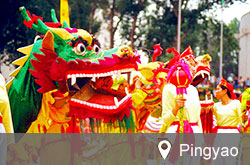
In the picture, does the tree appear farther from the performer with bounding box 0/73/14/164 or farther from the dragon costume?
the performer with bounding box 0/73/14/164

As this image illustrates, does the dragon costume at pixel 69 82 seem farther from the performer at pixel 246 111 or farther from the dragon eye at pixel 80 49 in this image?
the performer at pixel 246 111

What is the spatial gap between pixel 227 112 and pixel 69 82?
314cm

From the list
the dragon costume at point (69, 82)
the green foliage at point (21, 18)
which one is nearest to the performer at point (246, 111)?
the dragon costume at point (69, 82)

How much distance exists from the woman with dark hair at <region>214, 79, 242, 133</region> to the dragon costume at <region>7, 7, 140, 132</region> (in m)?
A: 2.56

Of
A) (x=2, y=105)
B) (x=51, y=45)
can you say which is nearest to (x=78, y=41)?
(x=51, y=45)

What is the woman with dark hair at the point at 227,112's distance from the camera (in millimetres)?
6922

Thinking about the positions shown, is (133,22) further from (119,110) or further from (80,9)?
(119,110)

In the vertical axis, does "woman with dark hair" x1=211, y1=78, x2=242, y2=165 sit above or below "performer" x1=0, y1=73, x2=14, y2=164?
below

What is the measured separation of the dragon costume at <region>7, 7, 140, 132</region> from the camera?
462cm

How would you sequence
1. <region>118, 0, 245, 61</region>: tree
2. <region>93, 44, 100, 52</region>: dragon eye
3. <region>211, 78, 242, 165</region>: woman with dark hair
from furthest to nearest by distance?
<region>118, 0, 245, 61</region>: tree → <region>211, 78, 242, 165</region>: woman with dark hair → <region>93, 44, 100, 52</region>: dragon eye

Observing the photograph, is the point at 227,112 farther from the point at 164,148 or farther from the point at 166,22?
the point at 166,22

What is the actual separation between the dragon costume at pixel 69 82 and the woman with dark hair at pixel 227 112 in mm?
2558

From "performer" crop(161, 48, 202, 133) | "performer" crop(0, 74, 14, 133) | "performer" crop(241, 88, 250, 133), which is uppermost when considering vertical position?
"performer" crop(0, 74, 14, 133)

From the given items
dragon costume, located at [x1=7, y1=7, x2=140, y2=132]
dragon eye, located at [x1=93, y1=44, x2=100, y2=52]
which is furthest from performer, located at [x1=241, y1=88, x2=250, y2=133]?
dragon eye, located at [x1=93, y1=44, x2=100, y2=52]
